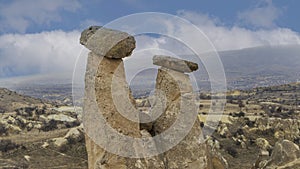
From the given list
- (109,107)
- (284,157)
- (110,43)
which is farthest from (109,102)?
(284,157)

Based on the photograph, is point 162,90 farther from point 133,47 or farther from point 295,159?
point 295,159

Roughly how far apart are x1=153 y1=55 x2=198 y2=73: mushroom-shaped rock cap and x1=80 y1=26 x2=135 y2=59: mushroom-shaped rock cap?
36.3 inches

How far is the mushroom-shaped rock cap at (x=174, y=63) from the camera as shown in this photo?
37.2 feet

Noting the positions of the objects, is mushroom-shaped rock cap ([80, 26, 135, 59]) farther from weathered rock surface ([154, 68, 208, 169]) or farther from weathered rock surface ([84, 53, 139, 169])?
weathered rock surface ([154, 68, 208, 169])

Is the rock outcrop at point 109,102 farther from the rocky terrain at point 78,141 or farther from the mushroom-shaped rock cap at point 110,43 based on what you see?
the rocky terrain at point 78,141

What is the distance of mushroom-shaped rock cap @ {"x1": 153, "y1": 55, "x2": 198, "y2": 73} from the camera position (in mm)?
11328

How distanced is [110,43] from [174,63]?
1809 millimetres

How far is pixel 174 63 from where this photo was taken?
1133 cm

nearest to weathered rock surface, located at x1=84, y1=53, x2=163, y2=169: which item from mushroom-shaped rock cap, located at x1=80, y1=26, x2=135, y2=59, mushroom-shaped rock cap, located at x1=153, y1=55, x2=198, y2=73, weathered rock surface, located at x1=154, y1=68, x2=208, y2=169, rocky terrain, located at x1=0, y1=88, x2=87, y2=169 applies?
mushroom-shaped rock cap, located at x1=80, y1=26, x2=135, y2=59

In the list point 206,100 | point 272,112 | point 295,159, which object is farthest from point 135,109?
point 206,100

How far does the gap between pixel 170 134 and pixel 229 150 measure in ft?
60.2

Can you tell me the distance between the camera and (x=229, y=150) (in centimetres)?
2858

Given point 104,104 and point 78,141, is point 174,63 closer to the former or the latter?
point 104,104

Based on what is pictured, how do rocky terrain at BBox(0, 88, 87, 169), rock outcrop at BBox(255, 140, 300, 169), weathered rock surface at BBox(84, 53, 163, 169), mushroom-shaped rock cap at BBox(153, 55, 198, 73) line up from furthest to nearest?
rocky terrain at BBox(0, 88, 87, 169)
rock outcrop at BBox(255, 140, 300, 169)
mushroom-shaped rock cap at BBox(153, 55, 198, 73)
weathered rock surface at BBox(84, 53, 163, 169)
